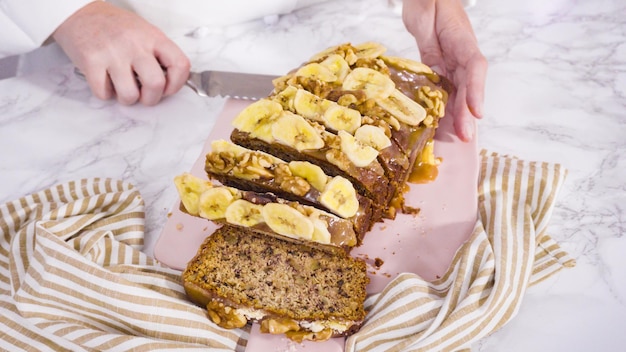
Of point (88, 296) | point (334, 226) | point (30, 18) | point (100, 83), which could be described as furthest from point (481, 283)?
point (30, 18)

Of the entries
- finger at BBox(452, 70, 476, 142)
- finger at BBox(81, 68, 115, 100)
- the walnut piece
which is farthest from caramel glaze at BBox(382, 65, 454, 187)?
finger at BBox(81, 68, 115, 100)

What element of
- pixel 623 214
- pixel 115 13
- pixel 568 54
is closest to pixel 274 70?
pixel 115 13

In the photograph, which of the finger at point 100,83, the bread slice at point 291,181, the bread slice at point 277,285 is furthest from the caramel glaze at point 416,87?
the finger at point 100,83

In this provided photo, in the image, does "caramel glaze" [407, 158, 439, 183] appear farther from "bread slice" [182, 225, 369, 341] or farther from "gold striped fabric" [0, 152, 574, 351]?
"bread slice" [182, 225, 369, 341]

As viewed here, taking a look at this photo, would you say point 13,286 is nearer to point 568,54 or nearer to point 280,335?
point 280,335

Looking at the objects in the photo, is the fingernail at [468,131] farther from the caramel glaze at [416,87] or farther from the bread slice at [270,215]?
the bread slice at [270,215]
